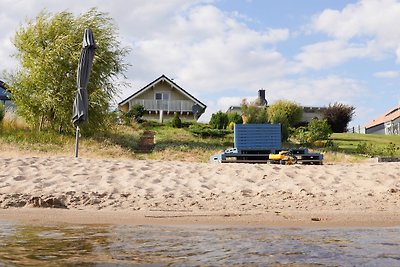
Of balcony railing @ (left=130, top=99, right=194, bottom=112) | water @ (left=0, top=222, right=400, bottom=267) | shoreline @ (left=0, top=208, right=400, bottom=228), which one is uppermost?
balcony railing @ (left=130, top=99, right=194, bottom=112)

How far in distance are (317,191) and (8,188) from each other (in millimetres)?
4937

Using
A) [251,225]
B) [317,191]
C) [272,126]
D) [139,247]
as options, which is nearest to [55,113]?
[272,126]

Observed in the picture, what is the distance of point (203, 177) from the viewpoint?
394 inches

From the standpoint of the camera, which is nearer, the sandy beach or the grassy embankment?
the sandy beach

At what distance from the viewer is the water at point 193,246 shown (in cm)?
402

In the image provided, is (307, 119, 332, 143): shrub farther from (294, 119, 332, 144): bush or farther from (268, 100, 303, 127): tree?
(268, 100, 303, 127): tree

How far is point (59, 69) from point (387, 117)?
49.0 m

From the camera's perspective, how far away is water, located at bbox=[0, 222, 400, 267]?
402 cm

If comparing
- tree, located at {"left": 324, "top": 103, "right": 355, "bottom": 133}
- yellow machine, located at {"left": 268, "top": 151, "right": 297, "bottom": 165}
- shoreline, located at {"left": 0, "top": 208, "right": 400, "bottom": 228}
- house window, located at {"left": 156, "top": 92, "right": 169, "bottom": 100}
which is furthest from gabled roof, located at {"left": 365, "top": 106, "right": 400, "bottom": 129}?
shoreline, located at {"left": 0, "top": 208, "right": 400, "bottom": 228}

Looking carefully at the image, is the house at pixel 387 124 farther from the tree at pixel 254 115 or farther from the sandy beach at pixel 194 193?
the sandy beach at pixel 194 193

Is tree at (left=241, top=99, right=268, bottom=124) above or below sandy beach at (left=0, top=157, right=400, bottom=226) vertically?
above

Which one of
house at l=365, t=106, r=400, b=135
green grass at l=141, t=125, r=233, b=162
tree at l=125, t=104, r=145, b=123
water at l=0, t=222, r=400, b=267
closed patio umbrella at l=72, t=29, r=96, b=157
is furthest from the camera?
house at l=365, t=106, r=400, b=135

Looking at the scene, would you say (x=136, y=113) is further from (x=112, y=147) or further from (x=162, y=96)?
(x=112, y=147)

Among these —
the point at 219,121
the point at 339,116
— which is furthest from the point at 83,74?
the point at 339,116
